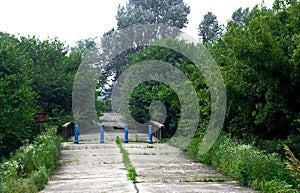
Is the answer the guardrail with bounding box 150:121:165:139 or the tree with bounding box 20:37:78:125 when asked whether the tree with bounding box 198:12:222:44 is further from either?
the guardrail with bounding box 150:121:165:139

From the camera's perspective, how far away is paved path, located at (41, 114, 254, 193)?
851 cm

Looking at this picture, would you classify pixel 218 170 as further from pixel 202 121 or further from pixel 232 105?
pixel 202 121

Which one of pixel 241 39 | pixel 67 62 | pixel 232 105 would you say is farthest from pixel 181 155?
pixel 67 62

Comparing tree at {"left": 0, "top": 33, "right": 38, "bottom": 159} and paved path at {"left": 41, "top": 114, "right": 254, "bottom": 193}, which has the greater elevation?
tree at {"left": 0, "top": 33, "right": 38, "bottom": 159}

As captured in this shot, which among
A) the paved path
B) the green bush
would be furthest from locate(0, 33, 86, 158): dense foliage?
the green bush

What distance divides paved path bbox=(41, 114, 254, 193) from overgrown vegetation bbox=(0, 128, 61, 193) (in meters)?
0.24

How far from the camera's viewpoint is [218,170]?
10930mm

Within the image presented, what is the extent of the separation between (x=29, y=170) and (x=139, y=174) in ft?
7.92

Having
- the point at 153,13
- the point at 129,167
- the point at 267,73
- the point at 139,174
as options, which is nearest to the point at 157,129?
the point at 129,167

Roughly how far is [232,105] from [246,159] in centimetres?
407

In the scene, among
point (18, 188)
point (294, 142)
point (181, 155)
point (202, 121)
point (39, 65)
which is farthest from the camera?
point (39, 65)

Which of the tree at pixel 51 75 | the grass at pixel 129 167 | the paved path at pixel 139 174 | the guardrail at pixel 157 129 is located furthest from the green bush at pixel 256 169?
the tree at pixel 51 75

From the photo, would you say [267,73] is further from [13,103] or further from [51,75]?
[51,75]

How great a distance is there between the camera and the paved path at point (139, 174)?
851 centimetres
